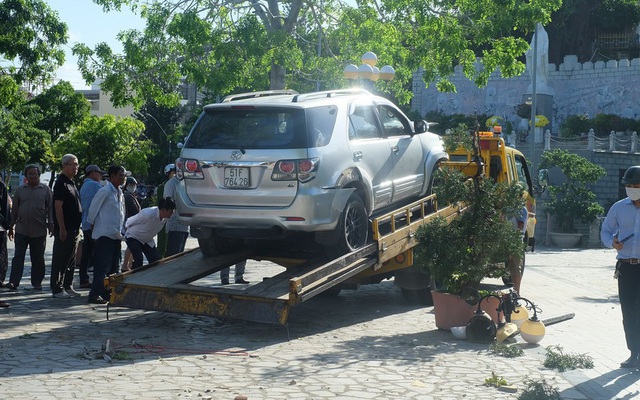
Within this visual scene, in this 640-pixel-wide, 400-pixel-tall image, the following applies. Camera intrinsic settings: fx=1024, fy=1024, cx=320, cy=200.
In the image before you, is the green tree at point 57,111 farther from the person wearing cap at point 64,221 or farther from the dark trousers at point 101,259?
the dark trousers at point 101,259

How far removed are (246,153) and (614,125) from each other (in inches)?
1858

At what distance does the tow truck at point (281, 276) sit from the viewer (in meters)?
9.61

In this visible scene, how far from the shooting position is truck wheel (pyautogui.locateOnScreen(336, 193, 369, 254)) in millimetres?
10531

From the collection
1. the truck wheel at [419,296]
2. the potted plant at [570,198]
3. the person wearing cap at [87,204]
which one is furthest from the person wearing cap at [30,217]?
the potted plant at [570,198]

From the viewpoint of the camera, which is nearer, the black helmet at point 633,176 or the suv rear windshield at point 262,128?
the black helmet at point 633,176

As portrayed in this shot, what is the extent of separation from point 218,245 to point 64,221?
7.04 feet

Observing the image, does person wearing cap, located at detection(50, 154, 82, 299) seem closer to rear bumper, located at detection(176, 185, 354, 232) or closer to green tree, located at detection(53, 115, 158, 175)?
rear bumper, located at detection(176, 185, 354, 232)

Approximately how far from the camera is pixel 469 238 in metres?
10.3

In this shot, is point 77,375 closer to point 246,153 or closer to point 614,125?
point 246,153

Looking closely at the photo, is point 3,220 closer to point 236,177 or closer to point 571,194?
point 236,177

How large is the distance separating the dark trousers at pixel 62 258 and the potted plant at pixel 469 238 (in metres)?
4.45

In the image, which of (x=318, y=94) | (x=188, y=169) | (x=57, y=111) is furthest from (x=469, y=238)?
(x=57, y=111)

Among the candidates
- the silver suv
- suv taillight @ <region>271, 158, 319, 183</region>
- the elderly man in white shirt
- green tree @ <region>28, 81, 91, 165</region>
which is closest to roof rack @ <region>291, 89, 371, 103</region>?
the silver suv

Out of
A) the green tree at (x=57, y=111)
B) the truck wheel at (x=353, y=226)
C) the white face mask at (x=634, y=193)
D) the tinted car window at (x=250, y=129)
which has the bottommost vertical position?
the truck wheel at (x=353, y=226)
